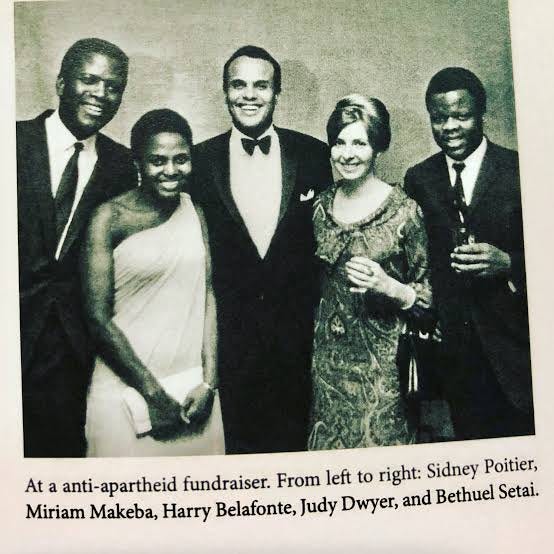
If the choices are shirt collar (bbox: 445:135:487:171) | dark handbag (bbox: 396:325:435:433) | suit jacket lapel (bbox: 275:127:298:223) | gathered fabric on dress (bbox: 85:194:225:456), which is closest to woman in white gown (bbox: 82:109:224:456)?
gathered fabric on dress (bbox: 85:194:225:456)

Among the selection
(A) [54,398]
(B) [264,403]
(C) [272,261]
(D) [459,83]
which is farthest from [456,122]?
(A) [54,398]

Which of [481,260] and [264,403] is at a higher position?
[481,260]

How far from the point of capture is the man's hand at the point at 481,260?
2.32 ft

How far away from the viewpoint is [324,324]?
698 mm

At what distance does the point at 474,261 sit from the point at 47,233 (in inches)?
19.2

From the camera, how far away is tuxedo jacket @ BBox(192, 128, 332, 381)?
69cm

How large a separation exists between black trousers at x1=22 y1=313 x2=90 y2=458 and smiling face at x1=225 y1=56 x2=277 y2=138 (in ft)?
1.02

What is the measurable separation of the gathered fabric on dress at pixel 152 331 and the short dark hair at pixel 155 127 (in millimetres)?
99

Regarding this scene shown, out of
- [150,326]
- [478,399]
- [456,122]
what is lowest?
[478,399]

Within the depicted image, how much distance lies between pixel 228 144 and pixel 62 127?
19cm

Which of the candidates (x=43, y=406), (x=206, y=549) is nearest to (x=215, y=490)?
(x=206, y=549)

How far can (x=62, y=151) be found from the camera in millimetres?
707

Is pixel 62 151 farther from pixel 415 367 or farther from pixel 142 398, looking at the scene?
pixel 415 367

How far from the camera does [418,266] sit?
704 mm
